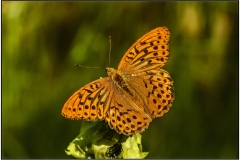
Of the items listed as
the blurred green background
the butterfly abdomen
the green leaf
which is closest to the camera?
the green leaf

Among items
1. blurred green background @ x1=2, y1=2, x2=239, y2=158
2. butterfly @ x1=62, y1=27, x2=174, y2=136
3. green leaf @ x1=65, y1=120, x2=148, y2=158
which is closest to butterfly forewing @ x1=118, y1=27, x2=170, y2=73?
butterfly @ x1=62, y1=27, x2=174, y2=136

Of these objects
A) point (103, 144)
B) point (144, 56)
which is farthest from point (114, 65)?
point (103, 144)

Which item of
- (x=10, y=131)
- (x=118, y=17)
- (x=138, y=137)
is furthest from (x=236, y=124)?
Result: (x=138, y=137)

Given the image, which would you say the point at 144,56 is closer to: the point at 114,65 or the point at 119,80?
the point at 119,80

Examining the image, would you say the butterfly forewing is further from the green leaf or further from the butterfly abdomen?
the green leaf

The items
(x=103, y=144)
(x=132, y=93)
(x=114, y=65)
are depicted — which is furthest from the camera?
(x=114, y=65)

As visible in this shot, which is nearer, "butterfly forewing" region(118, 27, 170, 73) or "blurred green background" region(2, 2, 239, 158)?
"butterfly forewing" region(118, 27, 170, 73)

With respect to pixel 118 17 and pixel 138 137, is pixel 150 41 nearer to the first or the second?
pixel 138 137
